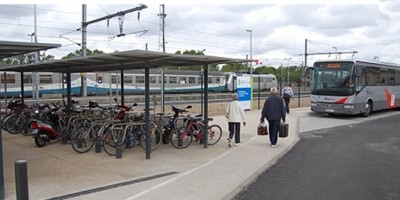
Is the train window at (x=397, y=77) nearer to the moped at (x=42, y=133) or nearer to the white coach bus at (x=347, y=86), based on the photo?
the white coach bus at (x=347, y=86)

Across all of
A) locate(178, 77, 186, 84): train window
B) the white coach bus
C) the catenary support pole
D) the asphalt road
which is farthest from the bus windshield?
locate(178, 77, 186, 84): train window

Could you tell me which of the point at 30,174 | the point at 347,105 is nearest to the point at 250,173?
the point at 30,174

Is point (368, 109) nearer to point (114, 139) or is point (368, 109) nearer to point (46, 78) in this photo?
point (114, 139)

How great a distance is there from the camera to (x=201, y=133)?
11.3m

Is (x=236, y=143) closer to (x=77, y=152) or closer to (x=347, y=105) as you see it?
(x=77, y=152)

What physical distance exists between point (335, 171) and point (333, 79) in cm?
1226

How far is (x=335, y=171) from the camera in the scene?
8078 millimetres

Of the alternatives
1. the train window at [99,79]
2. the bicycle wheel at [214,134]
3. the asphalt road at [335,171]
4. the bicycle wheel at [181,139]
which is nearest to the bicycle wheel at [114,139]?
the bicycle wheel at [181,139]

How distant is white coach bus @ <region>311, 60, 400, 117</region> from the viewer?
62.2 ft

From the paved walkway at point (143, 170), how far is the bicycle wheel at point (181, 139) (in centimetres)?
19

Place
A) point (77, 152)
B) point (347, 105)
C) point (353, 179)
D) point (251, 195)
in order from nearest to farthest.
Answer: point (251, 195), point (353, 179), point (77, 152), point (347, 105)

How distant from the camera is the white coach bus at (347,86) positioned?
19.0 m

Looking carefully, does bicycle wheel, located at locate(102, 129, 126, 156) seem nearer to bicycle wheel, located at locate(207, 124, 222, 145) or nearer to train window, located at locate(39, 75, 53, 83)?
bicycle wheel, located at locate(207, 124, 222, 145)

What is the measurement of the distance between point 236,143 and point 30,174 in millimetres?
5607
